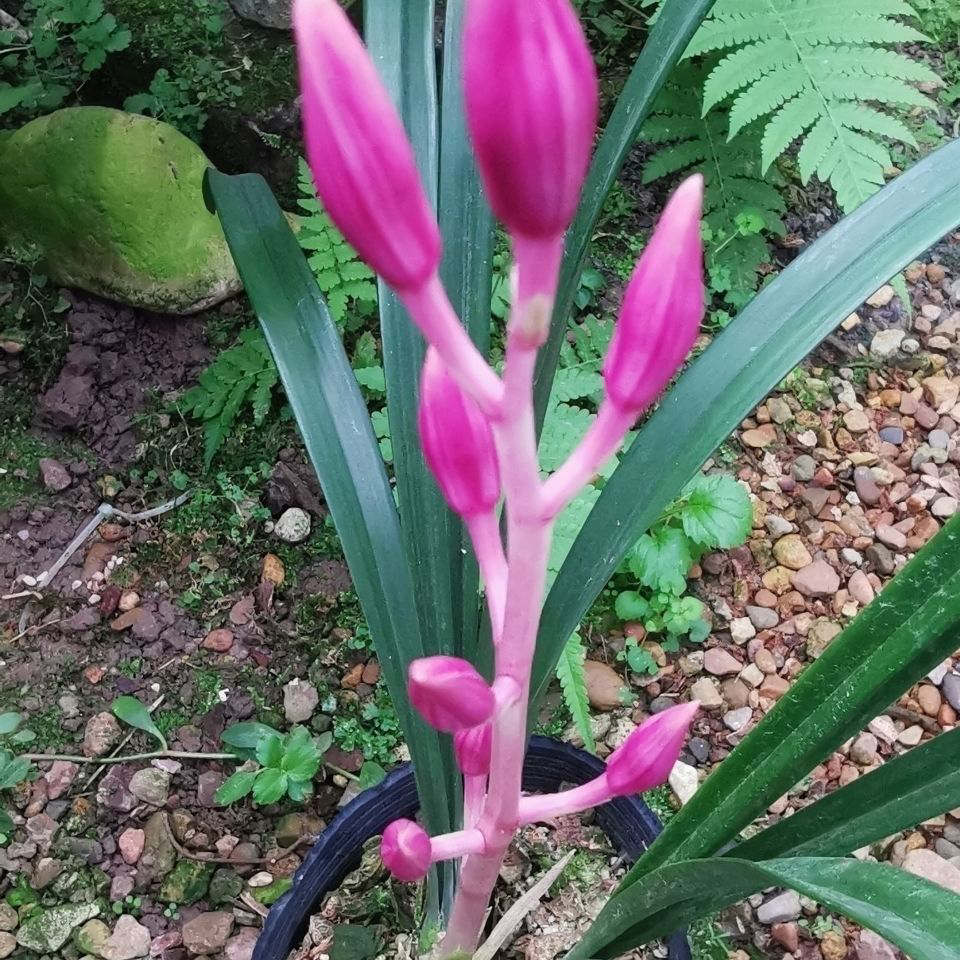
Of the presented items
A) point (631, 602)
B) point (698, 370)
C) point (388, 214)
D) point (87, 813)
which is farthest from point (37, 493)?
point (388, 214)

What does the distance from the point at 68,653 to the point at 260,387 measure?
1.38 feet

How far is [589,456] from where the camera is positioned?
41 cm

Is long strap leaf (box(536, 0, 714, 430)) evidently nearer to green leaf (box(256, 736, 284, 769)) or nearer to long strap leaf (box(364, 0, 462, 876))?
long strap leaf (box(364, 0, 462, 876))

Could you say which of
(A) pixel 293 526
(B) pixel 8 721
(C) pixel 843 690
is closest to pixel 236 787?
(B) pixel 8 721

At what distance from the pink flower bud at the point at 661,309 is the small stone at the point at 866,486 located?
105 cm

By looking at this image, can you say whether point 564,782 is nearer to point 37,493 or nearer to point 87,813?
point 87,813

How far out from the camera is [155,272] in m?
1.35

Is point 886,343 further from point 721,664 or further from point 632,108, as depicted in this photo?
point 632,108

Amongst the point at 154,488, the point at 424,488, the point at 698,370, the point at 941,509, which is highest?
the point at 698,370

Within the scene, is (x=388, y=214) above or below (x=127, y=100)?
above

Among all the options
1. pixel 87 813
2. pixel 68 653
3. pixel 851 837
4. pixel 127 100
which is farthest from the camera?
pixel 127 100

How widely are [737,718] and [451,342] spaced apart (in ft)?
3.02

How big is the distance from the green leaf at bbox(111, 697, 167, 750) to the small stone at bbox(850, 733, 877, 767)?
839mm

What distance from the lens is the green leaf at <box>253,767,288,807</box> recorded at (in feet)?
3.10
